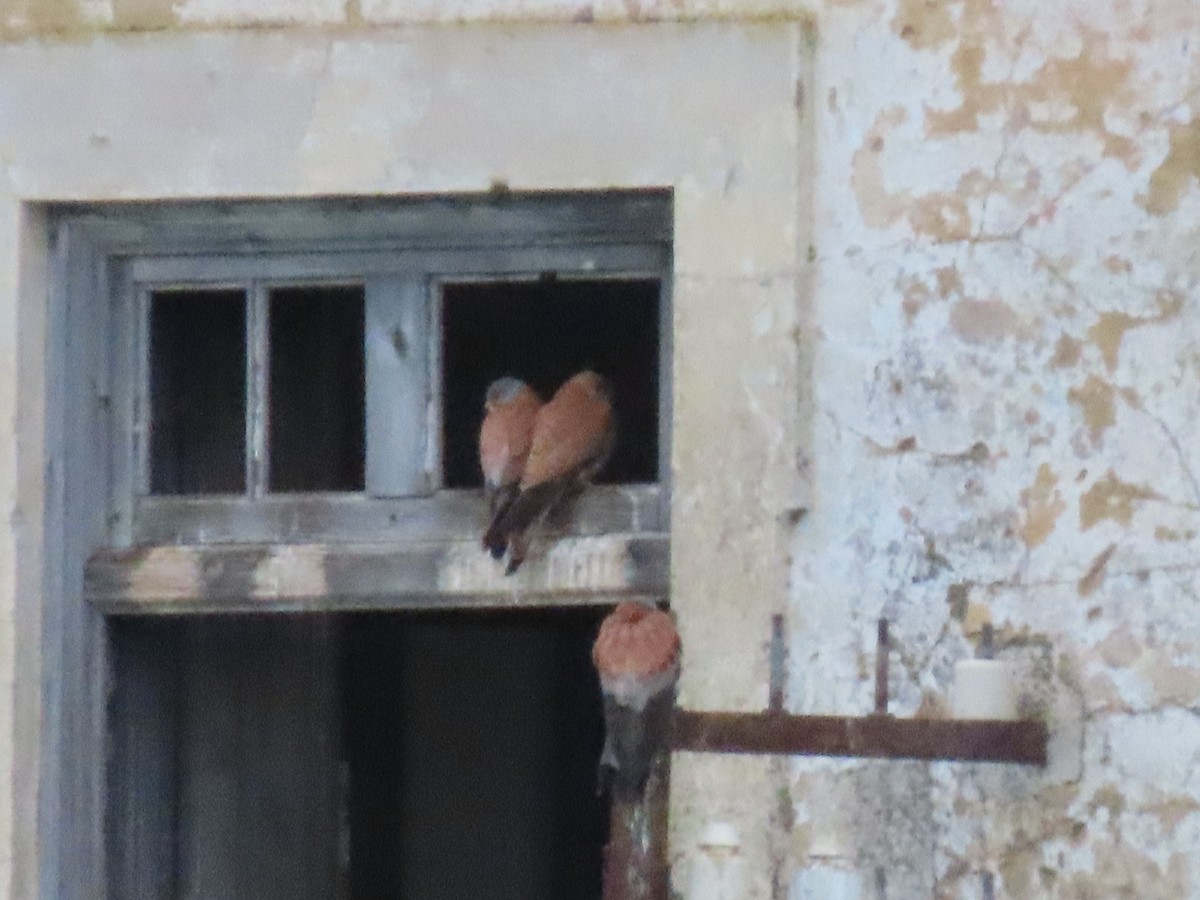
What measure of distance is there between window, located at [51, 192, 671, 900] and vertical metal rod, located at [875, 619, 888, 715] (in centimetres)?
33

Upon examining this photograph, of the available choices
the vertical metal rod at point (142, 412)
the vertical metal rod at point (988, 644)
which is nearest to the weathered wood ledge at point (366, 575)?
the vertical metal rod at point (142, 412)

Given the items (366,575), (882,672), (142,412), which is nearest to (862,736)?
(882,672)

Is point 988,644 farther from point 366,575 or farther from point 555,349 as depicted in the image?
point 555,349

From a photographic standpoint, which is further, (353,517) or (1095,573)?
(353,517)

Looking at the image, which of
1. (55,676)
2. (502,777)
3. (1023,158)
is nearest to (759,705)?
(1023,158)

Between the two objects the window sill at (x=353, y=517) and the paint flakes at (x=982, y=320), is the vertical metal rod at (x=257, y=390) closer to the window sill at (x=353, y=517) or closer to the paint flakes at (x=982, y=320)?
the window sill at (x=353, y=517)

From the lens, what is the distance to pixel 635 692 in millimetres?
2625

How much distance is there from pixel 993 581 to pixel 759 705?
0.33 metres

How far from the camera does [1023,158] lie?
2672mm

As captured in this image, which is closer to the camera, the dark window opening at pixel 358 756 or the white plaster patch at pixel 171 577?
the white plaster patch at pixel 171 577

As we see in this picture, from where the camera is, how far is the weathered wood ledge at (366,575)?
2.80m

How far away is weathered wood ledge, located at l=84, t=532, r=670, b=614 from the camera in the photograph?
2.80 metres

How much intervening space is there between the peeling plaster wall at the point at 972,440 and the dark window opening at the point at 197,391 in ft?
2.25

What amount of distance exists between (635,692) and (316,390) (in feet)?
3.74
